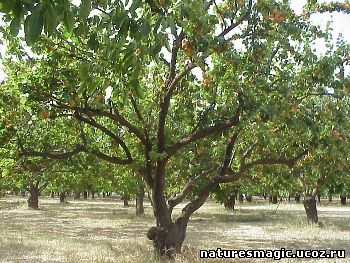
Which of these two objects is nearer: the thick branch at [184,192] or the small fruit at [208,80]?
the small fruit at [208,80]

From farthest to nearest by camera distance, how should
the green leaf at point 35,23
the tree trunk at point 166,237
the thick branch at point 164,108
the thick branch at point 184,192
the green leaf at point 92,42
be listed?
the thick branch at point 184,192 < the tree trunk at point 166,237 < the thick branch at point 164,108 < the green leaf at point 92,42 < the green leaf at point 35,23

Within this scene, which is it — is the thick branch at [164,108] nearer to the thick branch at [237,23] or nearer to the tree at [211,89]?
the tree at [211,89]

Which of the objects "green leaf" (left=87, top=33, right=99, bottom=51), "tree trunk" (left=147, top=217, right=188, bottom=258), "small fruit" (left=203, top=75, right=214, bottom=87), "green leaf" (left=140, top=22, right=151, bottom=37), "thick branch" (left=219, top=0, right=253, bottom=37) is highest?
"thick branch" (left=219, top=0, right=253, bottom=37)

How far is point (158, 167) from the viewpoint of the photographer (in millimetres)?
12883

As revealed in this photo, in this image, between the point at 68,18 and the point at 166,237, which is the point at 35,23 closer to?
the point at 68,18

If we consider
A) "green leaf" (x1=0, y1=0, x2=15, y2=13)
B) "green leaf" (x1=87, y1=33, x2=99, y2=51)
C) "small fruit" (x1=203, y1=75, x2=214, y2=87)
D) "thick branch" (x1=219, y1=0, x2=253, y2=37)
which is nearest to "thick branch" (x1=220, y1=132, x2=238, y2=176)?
"small fruit" (x1=203, y1=75, x2=214, y2=87)

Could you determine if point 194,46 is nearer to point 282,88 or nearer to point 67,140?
point 282,88

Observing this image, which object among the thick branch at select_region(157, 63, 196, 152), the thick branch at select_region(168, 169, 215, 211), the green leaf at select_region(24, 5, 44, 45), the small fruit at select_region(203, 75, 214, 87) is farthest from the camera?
the thick branch at select_region(168, 169, 215, 211)

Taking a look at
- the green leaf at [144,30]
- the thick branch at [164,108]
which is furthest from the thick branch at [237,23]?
the green leaf at [144,30]

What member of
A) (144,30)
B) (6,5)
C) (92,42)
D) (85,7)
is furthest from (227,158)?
(6,5)

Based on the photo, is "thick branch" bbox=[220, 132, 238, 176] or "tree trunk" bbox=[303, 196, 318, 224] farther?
"tree trunk" bbox=[303, 196, 318, 224]

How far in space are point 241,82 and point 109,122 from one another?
6.83m

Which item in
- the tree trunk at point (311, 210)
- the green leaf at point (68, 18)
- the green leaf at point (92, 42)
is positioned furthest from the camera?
the tree trunk at point (311, 210)

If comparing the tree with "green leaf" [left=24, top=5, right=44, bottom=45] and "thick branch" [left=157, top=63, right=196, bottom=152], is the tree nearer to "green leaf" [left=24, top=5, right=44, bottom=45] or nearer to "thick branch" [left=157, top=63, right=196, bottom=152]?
"thick branch" [left=157, top=63, right=196, bottom=152]
